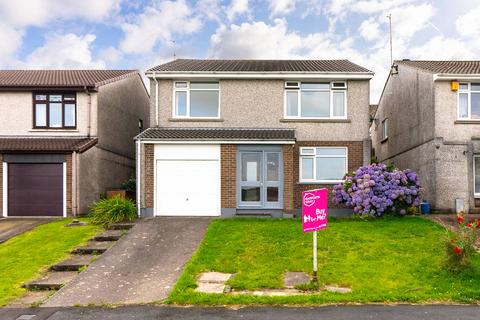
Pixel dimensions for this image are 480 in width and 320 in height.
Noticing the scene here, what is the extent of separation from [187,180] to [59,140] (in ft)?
20.4

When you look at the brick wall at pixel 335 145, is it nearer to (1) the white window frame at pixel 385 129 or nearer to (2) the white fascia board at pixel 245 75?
(2) the white fascia board at pixel 245 75

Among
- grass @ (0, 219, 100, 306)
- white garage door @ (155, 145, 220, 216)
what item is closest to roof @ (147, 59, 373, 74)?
white garage door @ (155, 145, 220, 216)

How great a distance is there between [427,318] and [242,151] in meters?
10.2

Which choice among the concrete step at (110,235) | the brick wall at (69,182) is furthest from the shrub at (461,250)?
the brick wall at (69,182)

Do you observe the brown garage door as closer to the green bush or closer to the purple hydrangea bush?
the green bush

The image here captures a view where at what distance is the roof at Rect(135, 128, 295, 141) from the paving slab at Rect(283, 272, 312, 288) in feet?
23.2

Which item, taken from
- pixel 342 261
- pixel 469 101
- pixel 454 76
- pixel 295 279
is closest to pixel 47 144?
pixel 295 279

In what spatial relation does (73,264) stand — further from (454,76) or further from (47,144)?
(454,76)

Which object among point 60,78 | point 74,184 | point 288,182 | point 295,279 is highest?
point 60,78

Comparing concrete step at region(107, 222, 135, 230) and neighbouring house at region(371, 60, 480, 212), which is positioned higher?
neighbouring house at region(371, 60, 480, 212)

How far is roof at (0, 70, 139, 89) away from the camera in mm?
18141

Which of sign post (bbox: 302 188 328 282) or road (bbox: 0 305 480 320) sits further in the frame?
sign post (bbox: 302 188 328 282)

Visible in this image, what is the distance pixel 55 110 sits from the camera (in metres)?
18.6

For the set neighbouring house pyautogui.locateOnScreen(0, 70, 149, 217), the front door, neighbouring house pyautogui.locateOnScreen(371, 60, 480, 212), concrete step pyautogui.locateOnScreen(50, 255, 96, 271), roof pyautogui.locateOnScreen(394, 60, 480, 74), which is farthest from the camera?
neighbouring house pyautogui.locateOnScreen(0, 70, 149, 217)
